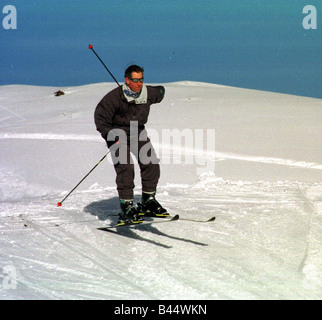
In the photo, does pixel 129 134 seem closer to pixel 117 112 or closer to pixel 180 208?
pixel 117 112

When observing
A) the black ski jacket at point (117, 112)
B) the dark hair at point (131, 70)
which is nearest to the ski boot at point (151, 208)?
the black ski jacket at point (117, 112)

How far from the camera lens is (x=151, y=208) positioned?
6227 mm

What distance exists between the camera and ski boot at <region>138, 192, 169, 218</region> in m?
6.20

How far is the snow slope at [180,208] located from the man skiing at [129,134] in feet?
1.14

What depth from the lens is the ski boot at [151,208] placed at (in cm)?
620

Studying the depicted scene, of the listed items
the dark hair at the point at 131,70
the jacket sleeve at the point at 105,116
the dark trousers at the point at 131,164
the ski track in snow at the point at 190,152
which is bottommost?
the ski track in snow at the point at 190,152

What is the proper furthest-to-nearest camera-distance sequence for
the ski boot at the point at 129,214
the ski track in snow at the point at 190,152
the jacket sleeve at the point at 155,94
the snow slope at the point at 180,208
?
the ski track in snow at the point at 190,152
the jacket sleeve at the point at 155,94
the ski boot at the point at 129,214
the snow slope at the point at 180,208

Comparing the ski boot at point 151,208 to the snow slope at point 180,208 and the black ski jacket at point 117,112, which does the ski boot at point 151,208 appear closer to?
the snow slope at point 180,208

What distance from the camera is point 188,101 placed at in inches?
605

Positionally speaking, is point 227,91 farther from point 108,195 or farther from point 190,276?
point 190,276

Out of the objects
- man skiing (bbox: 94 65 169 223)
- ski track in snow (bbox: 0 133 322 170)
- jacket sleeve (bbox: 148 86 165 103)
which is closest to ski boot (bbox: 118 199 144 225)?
man skiing (bbox: 94 65 169 223)

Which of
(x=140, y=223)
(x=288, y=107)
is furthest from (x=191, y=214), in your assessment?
(x=288, y=107)

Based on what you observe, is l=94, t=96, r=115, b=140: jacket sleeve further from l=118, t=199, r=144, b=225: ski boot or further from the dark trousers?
l=118, t=199, r=144, b=225: ski boot

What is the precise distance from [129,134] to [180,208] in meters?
1.60
